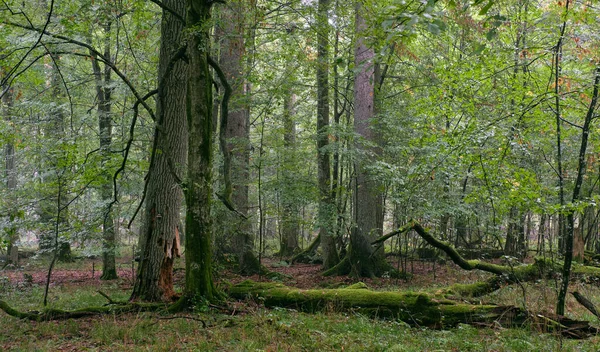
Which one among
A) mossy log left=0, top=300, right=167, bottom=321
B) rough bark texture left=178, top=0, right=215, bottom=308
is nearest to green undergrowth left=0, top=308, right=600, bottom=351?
mossy log left=0, top=300, right=167, bottom=321

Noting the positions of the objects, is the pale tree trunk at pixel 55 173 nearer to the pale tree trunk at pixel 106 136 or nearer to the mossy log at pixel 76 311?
the pale tree trunk at pixel 106 136

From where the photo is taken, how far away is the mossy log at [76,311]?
22.8ft

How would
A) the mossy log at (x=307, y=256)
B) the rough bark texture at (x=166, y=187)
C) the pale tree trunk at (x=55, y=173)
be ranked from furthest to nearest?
the mossy log at (x=307, y=256)
the pale tree trunk at (x=55, y=173)
the rough bark texture at (x=166, y=187)

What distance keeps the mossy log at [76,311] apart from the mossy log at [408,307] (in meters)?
1.85

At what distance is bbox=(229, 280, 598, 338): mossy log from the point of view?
616 centimetres

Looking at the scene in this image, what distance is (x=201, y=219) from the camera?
6867 millimetres

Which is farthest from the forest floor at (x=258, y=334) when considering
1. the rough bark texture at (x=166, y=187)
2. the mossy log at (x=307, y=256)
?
the mossy log at (x=307, y=256)

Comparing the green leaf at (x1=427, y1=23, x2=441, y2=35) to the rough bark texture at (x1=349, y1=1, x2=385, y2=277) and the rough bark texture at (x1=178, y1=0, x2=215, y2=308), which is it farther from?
the rough bark texture at (x1=349, y1=1, x2=385, y2=277)

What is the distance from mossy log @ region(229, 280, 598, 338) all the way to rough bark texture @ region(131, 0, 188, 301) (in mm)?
1485

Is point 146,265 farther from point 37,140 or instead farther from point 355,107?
point 355,107

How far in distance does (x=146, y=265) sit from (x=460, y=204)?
9637mm

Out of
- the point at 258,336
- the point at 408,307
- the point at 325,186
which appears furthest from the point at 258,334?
the point at 325,186

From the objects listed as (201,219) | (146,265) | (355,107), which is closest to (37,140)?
(146,265)

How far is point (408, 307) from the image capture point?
706 cm
